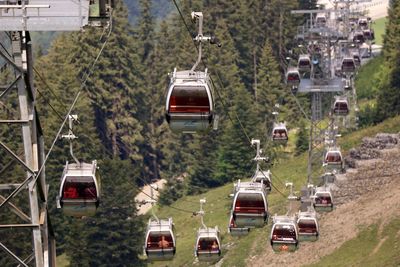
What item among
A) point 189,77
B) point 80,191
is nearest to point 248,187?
point 80,191

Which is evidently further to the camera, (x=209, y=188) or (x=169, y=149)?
(x=169, y=149)

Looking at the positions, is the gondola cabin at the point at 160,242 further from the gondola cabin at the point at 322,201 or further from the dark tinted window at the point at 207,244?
the gondola cabin at the point at 322,201

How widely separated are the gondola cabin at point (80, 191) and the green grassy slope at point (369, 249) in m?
29.4

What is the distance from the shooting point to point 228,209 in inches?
3435

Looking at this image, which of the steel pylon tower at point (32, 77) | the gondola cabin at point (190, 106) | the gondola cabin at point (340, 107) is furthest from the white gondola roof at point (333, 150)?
the steel pylon tower at point (32, 77)

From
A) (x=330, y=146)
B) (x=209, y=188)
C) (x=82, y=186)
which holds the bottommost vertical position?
(x=209, y=188)

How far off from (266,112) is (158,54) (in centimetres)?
1444

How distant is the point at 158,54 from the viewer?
125 meters

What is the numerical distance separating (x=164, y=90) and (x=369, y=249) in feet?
179

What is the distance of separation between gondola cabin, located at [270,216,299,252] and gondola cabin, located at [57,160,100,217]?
18.2 metres

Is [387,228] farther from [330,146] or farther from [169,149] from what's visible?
[169,149]

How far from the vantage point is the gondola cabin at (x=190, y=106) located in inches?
1129

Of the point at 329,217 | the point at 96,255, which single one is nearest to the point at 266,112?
the point at 96,255

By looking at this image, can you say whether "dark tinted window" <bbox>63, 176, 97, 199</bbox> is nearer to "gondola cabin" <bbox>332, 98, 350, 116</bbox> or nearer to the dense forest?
"gondola cabin" <bbox>332, 98, 350, 116</bbox>
